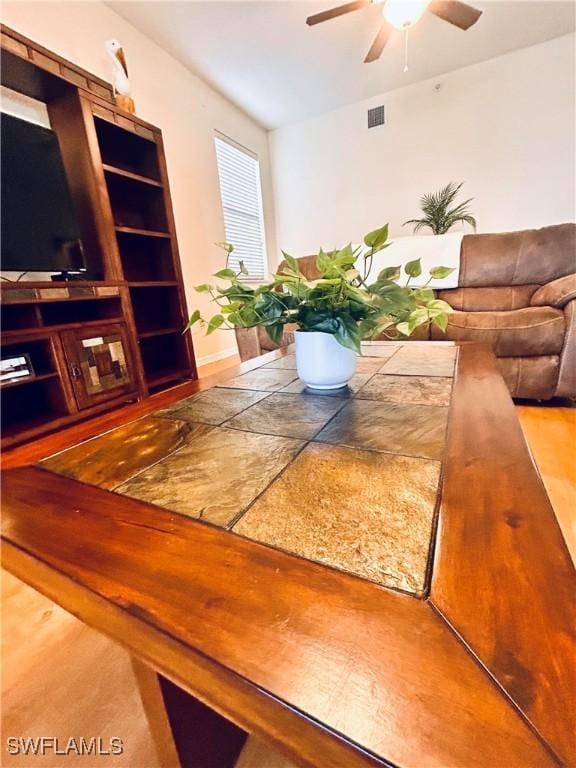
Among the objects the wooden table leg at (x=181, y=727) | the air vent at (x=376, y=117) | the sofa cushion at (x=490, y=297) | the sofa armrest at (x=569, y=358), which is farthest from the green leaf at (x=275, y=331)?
the air vent at (x=376, y=117)

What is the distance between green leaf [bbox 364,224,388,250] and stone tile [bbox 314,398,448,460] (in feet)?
0.99

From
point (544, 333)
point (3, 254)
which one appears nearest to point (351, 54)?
point (544, 333)

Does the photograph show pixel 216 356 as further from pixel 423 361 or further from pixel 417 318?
pixel 417 318

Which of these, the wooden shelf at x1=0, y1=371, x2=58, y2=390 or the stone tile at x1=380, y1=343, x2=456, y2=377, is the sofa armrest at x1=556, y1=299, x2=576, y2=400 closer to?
the stone tile at x1=380, y1=343, x2=456, y2=377

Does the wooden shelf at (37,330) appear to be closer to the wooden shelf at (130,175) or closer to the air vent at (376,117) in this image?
the wooden shelf at (130,175)

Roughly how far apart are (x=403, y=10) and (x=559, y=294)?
157 centimetres

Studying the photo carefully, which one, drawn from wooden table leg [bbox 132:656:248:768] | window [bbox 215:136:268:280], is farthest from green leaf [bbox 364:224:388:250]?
window [bbox 215:136:268:280]

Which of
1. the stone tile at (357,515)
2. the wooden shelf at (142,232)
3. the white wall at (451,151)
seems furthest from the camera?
the white wall at (451,151)

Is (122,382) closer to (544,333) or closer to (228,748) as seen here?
(228,748)

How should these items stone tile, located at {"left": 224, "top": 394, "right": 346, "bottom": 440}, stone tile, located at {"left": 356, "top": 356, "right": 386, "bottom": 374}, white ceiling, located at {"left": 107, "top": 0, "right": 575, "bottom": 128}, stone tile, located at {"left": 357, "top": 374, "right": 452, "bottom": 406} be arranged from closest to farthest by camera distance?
stone tile, located at {"left": 224, "top": 394, "right": 346, "bottom": 440}
stone tile, located at {"left": 357, "top": 374, "right": 452, "bottom": 406}
stone tile, located at {"left": 356, "top": 356, "right": 386, "bottom": 374}
white ceiling, located at {"left": 107, "top": 0, "right": 575, "bottom": 128}

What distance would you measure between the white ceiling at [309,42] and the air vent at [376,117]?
134mm

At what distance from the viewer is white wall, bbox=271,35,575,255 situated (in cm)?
274

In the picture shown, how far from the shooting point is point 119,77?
6.10 ft

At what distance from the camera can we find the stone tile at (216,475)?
15.2 inches
